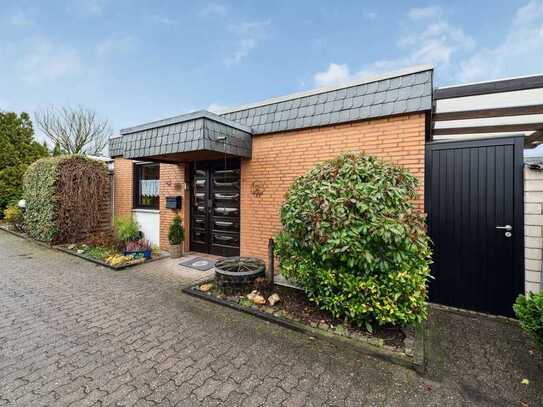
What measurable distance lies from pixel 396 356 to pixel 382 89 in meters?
3.68

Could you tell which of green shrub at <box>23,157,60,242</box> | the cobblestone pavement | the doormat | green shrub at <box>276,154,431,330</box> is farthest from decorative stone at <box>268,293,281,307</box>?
green shrub at <box>23,157,60,242</box>

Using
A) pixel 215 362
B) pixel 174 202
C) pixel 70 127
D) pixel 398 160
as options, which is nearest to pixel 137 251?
pixel 174 202

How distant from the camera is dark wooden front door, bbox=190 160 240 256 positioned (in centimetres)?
566

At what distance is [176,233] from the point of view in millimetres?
5930

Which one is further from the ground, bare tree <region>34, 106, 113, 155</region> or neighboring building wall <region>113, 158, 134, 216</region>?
bare tree <region>34, 106, 113, 155</region>

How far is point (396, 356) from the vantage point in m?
2.34

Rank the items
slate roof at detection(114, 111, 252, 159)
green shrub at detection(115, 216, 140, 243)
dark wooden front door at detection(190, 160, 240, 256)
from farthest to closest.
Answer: green shrub at detection(115, 216, 140, 243), dark wooden front door at detection(190, 160, 240, 256), slate roof at detection(114, 111, 252, 159)

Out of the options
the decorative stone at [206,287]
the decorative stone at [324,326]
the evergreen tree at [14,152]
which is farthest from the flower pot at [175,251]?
the evergreen tree at [14,152]

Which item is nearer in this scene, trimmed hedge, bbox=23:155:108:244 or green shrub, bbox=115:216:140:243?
green shrub, bbox=115:216:140:243

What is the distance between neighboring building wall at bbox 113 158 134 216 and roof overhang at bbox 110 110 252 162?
109 inches

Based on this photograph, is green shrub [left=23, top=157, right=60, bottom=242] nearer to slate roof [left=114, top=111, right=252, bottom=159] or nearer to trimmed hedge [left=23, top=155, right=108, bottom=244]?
trimmed hedge [left=23, top=155, right=108, bottom=244]

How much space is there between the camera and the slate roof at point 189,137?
162 inches

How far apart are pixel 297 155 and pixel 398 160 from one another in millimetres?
1768

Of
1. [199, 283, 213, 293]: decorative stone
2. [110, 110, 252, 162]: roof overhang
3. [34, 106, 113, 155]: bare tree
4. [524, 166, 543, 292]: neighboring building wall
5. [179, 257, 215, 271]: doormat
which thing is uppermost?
[34, 106, 113, 155]: bare tree
